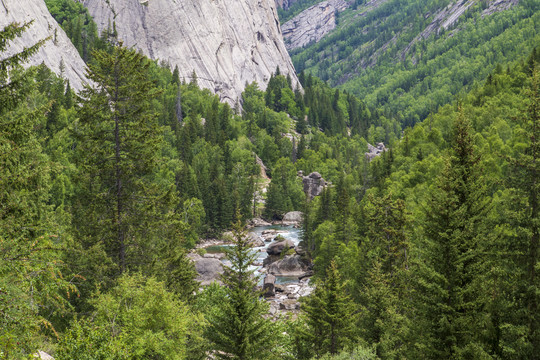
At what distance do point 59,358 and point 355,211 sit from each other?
171 ft

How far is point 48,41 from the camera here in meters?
103

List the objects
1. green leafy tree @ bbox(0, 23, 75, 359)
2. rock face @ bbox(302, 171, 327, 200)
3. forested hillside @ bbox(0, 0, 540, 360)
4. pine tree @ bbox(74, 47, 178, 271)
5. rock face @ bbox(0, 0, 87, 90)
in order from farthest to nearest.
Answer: rock face @ bbox(302, 171, 327, 200) < rock face @ bbox(0, 0, 87, 90) < pine tree @ bbox(74, 47, 178, 271) < forested hillside @ bbox(0, 0, 540, 360) < green leafy tree @ bbox(0, 23, 75, 359)

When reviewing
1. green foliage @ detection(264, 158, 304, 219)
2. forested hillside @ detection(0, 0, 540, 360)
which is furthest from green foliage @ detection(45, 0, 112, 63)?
forested hillside @ detection(0, 0, 540, 360)

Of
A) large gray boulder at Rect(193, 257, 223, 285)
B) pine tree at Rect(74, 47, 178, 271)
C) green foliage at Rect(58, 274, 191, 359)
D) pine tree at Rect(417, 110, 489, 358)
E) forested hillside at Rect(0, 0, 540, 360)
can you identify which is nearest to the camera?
forested hillside at Rect(0, 0, 540, 360)

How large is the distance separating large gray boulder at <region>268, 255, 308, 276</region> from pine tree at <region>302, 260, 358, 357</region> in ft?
131

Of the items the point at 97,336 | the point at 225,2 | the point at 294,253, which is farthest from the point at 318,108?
Result: the point at 97,336

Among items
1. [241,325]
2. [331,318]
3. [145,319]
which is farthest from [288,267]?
[145,319]

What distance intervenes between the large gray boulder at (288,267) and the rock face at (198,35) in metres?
99.4

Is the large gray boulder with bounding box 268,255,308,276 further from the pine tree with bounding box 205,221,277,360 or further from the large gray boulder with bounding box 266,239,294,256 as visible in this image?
the pine tree with bounding box 205,221,277,360

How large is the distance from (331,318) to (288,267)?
42.4 metres

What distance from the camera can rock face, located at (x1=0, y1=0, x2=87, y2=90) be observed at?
102438 millimetres

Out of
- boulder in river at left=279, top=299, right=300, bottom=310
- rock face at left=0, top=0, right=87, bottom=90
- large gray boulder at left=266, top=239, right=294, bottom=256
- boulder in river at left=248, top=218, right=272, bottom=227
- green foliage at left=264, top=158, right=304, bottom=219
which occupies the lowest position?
boulder in river at left=279, top=299, right=300, bottom=310

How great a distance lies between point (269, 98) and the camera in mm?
168250

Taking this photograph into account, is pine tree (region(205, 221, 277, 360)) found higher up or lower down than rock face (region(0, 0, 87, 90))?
lower down
